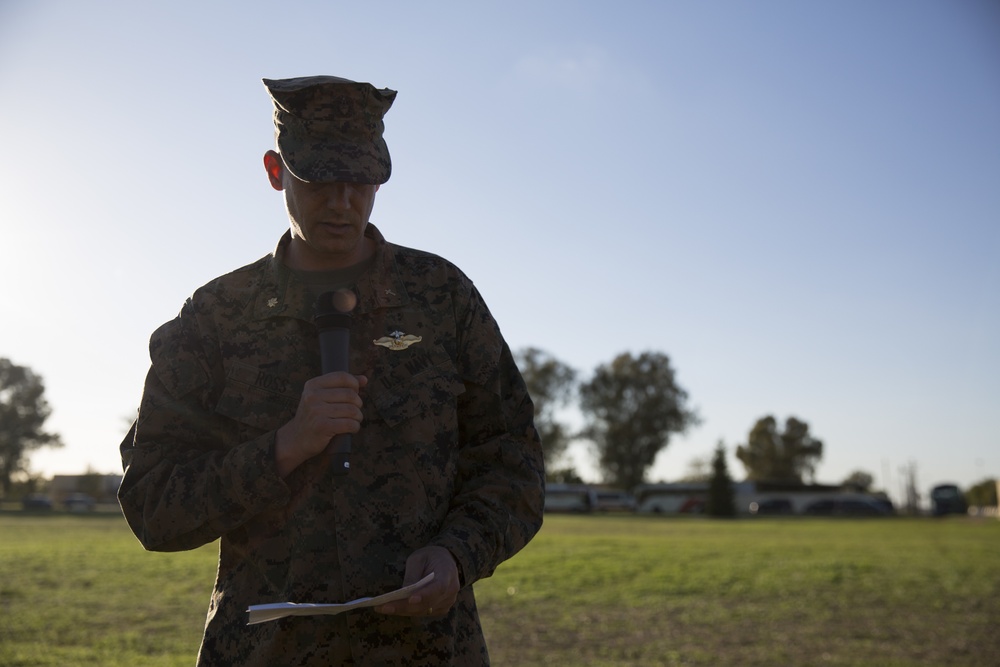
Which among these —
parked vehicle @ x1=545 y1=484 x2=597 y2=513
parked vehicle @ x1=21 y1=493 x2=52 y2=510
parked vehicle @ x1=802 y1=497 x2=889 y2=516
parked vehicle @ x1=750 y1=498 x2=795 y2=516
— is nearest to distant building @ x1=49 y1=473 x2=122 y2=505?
parked vehicle @ x1=21 y1=493 x2=52 y2=510

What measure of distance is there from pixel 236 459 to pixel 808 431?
127119 mm

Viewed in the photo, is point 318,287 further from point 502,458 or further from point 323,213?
point 502,458

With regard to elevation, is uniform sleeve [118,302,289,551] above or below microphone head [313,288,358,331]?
below

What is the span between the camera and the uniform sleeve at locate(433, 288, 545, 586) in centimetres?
262

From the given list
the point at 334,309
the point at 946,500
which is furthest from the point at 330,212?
the point at 946,500

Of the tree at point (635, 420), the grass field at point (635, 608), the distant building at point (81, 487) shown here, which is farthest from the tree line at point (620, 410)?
the grass field at point (635, 608)

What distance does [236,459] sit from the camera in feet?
8.05

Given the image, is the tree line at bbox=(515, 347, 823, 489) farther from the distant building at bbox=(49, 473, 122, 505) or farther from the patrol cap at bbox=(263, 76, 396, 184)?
the patrol cap at bbox=(263, 76, 396, 184)

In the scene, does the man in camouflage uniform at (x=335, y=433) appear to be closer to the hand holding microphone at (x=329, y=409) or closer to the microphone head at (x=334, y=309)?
the hand holding microphone at (x=329, y=409)

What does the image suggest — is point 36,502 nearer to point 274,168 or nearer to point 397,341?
point 274,168

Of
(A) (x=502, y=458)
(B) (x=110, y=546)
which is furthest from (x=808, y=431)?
(A) (x=502, y=458)

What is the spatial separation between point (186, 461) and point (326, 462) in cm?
37

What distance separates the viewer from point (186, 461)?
8.43ft

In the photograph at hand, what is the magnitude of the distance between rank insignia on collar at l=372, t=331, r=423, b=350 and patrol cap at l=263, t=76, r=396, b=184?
0.40m
